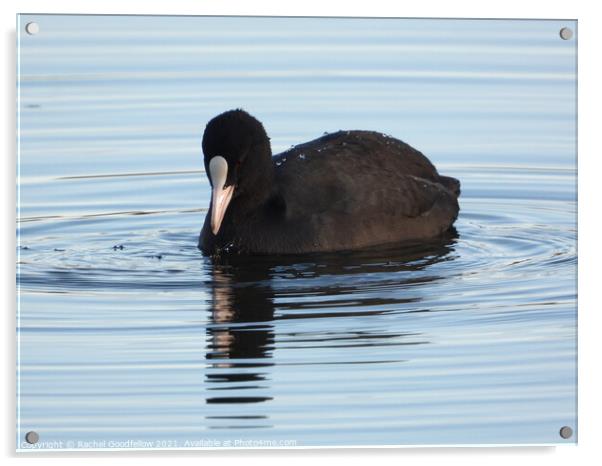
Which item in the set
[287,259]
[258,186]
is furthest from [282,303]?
[258,186]

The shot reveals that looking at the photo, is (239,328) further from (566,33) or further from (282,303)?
(566,33)

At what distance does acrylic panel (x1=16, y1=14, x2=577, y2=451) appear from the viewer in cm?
995

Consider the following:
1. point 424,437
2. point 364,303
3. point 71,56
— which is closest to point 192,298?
point 364,303

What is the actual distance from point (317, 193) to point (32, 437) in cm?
414

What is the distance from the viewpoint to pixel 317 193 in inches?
531

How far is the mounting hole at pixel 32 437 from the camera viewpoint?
9.84m

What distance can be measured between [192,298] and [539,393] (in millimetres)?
2607

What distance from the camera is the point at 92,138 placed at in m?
12.5

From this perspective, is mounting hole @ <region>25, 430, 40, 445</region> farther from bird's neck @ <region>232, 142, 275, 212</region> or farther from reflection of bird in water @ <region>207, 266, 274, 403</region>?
bird's neck @ <region>232, 142, 275, 212</region>

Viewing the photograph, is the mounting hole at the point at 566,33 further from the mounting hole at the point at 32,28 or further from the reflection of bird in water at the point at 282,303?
the mounting hole at the point at 32,28

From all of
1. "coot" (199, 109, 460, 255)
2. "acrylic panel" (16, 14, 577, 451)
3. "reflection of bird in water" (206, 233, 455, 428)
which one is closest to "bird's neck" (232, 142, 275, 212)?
"coot" (199, 109, 460, 255)

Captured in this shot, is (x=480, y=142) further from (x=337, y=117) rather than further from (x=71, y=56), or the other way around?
(x=71, y=56)

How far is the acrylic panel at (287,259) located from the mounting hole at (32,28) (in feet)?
0.04

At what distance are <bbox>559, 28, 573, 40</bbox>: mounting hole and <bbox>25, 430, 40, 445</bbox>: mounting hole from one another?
3.65m
